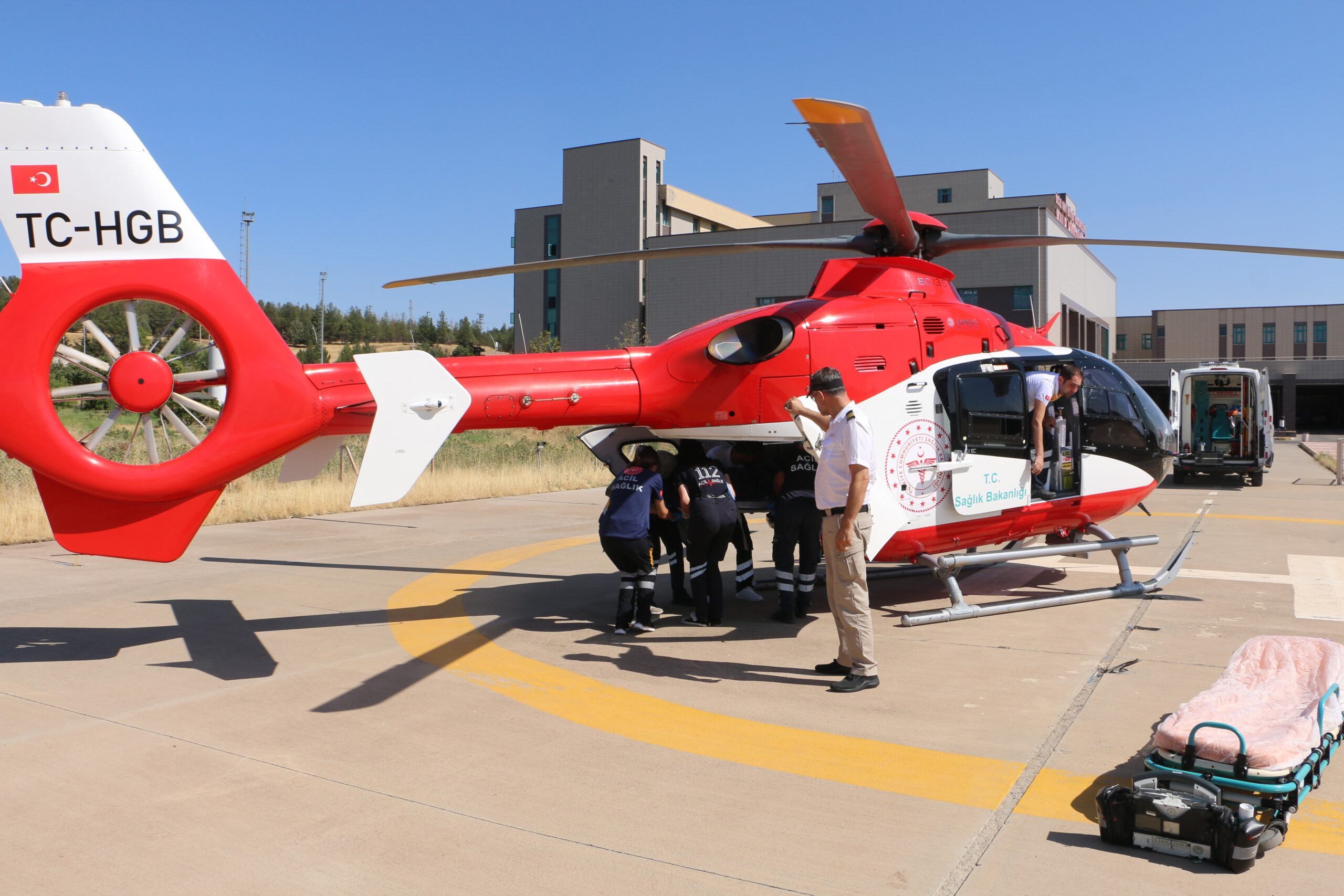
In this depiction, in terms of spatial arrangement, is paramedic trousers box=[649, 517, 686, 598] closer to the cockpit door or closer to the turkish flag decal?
the turkish flag decal

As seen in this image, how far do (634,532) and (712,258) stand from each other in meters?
45.6

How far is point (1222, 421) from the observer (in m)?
25.9

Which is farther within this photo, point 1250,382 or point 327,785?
point 1250,382

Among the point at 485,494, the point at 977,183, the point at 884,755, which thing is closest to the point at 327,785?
the point at 884,755

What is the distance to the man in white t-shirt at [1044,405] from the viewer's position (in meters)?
8.76

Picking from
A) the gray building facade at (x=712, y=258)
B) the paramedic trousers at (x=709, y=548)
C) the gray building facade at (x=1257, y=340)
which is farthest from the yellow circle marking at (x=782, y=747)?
the gray building facade at (x=1257, y=340)

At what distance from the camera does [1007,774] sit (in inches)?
194

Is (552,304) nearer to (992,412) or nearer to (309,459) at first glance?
(992,412)

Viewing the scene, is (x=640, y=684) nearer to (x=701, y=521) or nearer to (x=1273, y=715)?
(x=701, y=521)

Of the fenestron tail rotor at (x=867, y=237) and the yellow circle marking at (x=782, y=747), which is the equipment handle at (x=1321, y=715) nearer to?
the yellow circle marking at (x=782, y=747)

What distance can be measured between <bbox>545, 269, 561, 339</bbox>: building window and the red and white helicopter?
5529cm

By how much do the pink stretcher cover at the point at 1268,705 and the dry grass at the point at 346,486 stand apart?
39.4 feet

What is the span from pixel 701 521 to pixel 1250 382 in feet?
71.9

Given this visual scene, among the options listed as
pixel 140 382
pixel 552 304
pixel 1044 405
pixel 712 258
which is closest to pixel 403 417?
pixel 140 382
